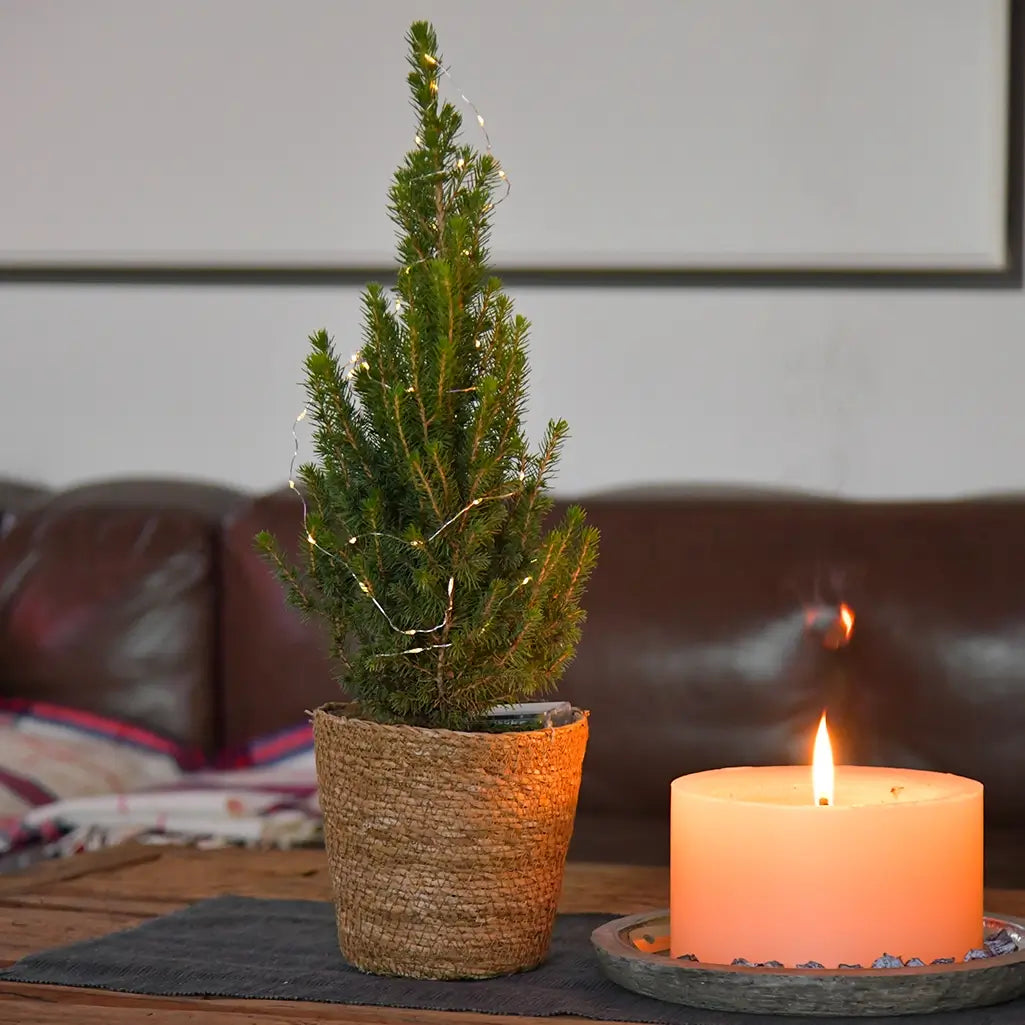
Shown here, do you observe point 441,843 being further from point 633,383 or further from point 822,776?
point 633,383

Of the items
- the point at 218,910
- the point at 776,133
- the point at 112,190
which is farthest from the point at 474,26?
the point at 218,910

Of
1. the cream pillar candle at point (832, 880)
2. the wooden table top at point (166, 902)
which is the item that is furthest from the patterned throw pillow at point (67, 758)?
the cream pillar candle at point (832, 880)

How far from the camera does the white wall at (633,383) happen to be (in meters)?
1.91

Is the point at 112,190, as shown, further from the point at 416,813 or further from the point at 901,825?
the point at 901,825

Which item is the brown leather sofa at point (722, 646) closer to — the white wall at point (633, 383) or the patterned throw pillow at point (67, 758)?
the patterned throw pillow at point (67, 758)

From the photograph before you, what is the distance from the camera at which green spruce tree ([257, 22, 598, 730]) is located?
72 cm

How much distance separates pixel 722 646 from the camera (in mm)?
1635

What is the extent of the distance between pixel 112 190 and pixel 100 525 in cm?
53

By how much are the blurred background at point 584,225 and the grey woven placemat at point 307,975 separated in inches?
46.7

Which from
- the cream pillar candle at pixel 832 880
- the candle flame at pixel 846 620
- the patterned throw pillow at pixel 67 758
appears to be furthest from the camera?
the patterned throw pillow at pixel 67 758

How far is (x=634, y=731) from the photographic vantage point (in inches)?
64.8

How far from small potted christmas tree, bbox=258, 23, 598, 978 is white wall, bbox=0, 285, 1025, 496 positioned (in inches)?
→ 48.5

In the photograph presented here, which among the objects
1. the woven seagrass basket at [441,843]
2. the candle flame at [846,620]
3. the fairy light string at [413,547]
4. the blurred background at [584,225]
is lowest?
the woven seagrass basket at [441,843]

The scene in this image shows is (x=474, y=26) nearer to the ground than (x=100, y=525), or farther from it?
farther from it
